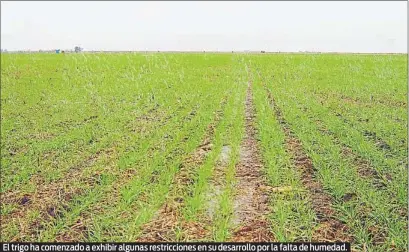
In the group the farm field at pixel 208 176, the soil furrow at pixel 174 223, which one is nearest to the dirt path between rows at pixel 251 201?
the farm field at pixel 208 176

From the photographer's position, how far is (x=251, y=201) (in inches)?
168

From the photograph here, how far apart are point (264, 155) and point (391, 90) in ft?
41.1

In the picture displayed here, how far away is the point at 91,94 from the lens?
1501cm

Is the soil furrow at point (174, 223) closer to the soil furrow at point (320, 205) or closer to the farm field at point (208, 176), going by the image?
the farm field at point (208, 176)

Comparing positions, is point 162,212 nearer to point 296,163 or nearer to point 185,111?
point 296,163

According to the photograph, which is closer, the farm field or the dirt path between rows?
the dirt path between rows

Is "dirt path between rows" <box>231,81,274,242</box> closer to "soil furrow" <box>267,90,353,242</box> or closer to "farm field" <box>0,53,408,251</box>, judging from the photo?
"farm field" <box>0,53,408,251</box>

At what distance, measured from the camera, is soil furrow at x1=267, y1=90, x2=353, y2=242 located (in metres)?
3.53

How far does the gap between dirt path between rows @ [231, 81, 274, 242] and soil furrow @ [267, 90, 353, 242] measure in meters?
0.54
